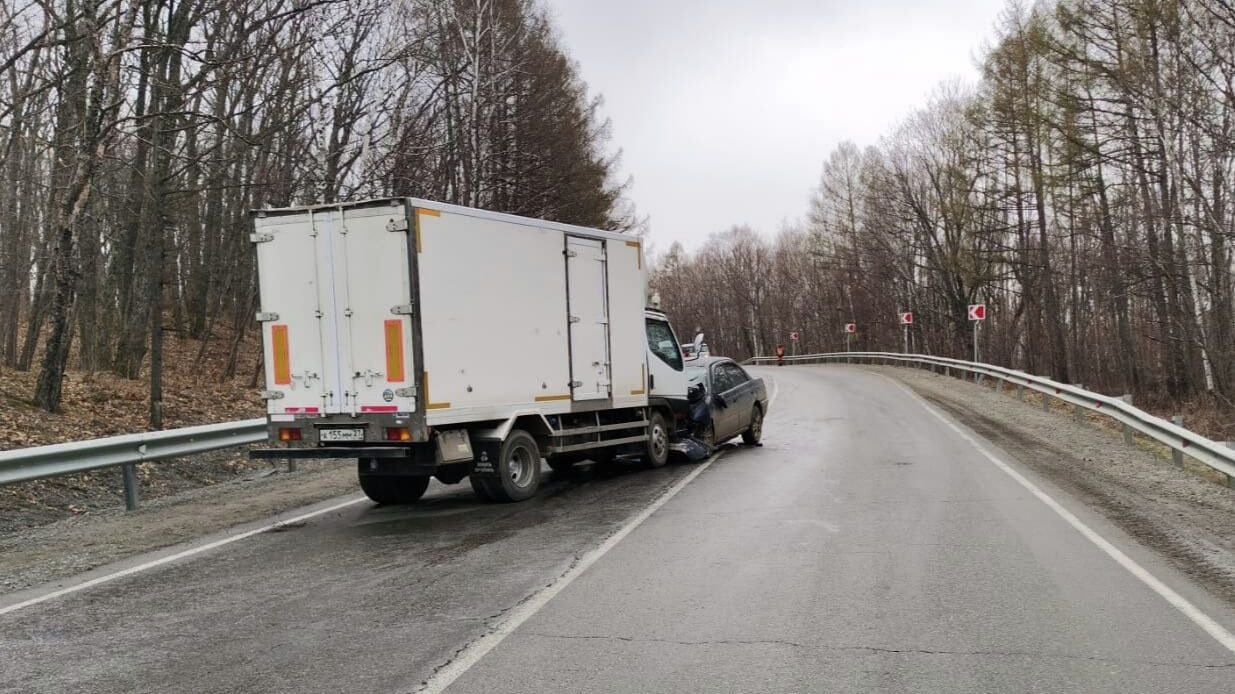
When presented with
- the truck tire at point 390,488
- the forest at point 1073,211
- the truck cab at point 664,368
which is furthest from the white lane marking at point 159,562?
the forest at point 1073,211

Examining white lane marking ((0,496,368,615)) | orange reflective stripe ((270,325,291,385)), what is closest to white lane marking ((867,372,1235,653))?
white lane marking ((0,496,368,615))

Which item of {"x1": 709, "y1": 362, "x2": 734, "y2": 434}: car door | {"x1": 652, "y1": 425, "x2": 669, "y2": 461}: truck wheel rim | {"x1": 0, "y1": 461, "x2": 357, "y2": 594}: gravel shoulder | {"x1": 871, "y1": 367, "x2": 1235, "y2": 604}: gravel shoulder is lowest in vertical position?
{"x1": 871, "y1": 367, "x2": 1235, "y2": 604}: gravel shoulder

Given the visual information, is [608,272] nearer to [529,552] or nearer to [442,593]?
[529,552]

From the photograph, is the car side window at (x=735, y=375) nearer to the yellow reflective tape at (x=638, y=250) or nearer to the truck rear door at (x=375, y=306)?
the yellow reflective tape at (x=638, y=250)

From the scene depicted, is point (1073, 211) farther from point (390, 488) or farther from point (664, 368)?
point (390, 488)

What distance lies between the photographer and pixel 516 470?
10195mm

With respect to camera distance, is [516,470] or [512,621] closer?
[512,621]

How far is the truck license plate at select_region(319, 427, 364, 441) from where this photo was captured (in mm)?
9039

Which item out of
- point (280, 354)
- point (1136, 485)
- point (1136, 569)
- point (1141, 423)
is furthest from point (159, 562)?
point (1141, 423)

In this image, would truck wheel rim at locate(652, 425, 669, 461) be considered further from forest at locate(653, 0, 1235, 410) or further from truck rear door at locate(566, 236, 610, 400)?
forest at locate(653, 0, 1235, 410)

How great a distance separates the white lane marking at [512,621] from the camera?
4.34 m

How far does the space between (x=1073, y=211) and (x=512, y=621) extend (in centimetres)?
3172

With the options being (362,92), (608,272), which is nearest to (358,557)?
(608,272)

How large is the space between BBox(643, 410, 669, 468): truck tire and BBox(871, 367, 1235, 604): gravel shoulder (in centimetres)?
484
